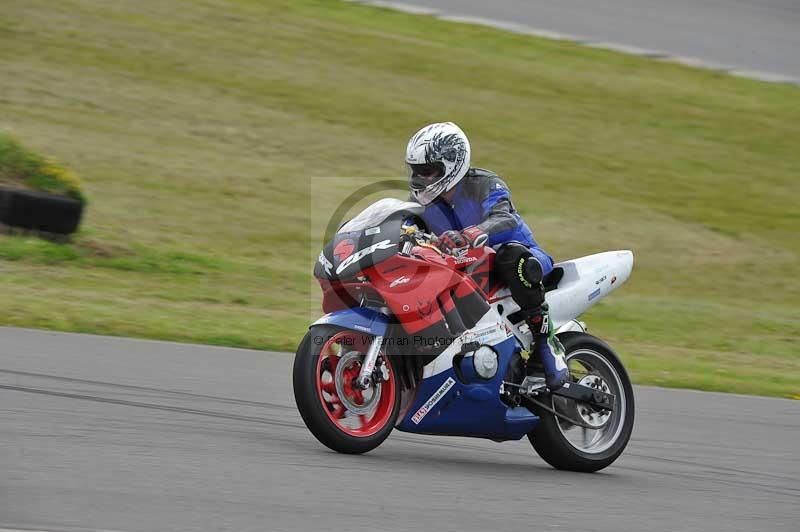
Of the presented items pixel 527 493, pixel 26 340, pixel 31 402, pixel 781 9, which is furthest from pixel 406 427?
pixel 781 9

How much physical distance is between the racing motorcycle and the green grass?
3.85m

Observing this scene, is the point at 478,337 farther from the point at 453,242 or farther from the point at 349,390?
the point at 349,390

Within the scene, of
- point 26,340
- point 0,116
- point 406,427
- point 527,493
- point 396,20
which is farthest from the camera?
point 396,20

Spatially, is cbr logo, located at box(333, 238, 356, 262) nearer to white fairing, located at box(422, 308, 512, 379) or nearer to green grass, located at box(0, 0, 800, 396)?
white fairing, located at box(422, 308, 512, 379)

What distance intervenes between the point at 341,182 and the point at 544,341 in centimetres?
143

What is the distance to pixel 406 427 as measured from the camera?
6.43m

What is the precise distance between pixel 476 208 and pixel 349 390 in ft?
4.06

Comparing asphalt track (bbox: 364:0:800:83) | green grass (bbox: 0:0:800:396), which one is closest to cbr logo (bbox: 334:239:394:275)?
green grass (bbox: 0:0:800:396)

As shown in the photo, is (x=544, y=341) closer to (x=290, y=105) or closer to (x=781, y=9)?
(x=290, y=105)

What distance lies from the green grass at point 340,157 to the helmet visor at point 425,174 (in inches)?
166

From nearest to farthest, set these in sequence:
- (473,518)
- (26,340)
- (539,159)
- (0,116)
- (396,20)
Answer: (473,518) → (26,340) → (0,116) → (539,159) → (396,20)

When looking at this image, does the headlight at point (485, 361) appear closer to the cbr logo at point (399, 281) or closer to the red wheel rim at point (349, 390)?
the red wheel rim at point (349, 390)

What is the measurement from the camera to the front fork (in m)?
6.20

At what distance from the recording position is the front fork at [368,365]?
620 centimetres
